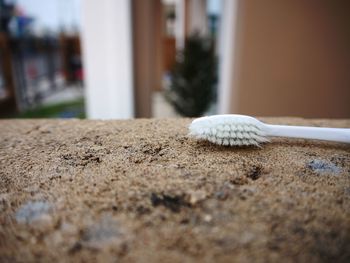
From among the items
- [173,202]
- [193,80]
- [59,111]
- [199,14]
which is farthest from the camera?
[199,14]

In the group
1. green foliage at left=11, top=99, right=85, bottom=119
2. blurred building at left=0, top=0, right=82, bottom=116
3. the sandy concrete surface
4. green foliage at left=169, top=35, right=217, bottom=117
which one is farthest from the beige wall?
blurred building at left=0, top=0, right=82, bottom=116

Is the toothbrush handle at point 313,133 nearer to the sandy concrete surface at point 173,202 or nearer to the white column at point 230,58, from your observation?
the sandy concrete surface at point 173,202

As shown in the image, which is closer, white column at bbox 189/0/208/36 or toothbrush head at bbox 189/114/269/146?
toothbrush head at bbox 189/114/269/146

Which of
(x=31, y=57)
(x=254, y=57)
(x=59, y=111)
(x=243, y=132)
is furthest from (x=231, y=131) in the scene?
(x=31, y=57)

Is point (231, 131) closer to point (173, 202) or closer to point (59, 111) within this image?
point (173, 202)

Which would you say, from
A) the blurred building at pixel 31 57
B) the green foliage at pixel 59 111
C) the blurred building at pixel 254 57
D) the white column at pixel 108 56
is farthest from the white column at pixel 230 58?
the blurred building at pixel 31 57

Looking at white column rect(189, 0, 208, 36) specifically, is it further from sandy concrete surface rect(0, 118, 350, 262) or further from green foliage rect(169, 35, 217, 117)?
sandy concrete surface rect(0, 118, 350, 262)
